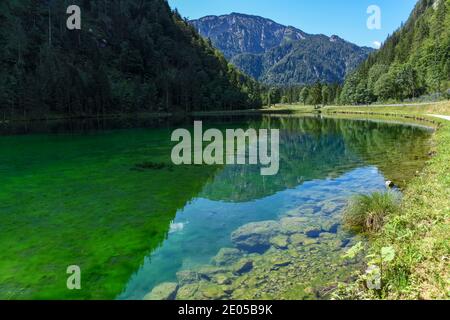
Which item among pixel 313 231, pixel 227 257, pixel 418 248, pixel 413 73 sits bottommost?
pixel 227 257

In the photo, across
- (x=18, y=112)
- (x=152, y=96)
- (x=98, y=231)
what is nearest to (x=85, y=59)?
(x=152, y=96)

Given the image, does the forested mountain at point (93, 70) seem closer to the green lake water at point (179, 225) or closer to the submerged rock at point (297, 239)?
the green lake water at point (179, 225)

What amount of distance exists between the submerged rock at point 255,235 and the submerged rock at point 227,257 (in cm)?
46

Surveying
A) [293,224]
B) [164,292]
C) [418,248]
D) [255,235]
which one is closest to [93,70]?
[293,224]

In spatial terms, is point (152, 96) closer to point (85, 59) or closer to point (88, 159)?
point (85, 59)

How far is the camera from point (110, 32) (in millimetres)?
183875

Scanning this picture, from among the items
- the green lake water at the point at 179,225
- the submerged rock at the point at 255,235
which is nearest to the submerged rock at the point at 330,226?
the green lake water at the point at 179,225

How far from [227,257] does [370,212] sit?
20.1 ft

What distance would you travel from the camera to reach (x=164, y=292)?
10.1 m
